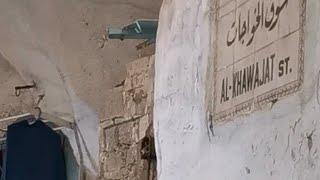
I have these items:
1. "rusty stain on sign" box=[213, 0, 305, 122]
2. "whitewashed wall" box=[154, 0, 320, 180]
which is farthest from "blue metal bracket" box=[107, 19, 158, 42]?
"rusty stain on sign" box=[213, 0, 305, 122]

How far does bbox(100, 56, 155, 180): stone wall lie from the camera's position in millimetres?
2510

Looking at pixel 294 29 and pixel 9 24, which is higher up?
pixel 9 24

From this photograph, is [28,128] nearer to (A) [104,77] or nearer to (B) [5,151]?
(B) [5,151]

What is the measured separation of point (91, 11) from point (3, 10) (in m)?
0.31

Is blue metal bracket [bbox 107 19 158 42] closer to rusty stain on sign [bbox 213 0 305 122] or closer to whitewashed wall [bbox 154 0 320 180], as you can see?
whitewashed wall [bbox 154 0 320 180]

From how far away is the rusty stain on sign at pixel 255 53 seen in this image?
1257 mm

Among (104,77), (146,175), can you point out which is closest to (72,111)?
(104,77)

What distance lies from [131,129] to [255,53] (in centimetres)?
128

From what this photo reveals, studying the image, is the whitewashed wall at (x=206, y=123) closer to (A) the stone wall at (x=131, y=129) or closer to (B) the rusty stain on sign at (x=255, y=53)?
(B) the rusty stain on sign at (x=255, y=53)

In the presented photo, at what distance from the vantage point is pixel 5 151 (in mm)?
3684

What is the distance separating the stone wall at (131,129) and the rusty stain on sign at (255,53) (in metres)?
0.89

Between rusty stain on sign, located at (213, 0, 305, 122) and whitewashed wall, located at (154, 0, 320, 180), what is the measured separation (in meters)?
0.02

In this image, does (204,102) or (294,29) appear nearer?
(294,29)

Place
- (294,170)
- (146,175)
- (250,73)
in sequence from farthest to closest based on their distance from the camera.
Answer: (146,175) → (250,73) → (294,170)
